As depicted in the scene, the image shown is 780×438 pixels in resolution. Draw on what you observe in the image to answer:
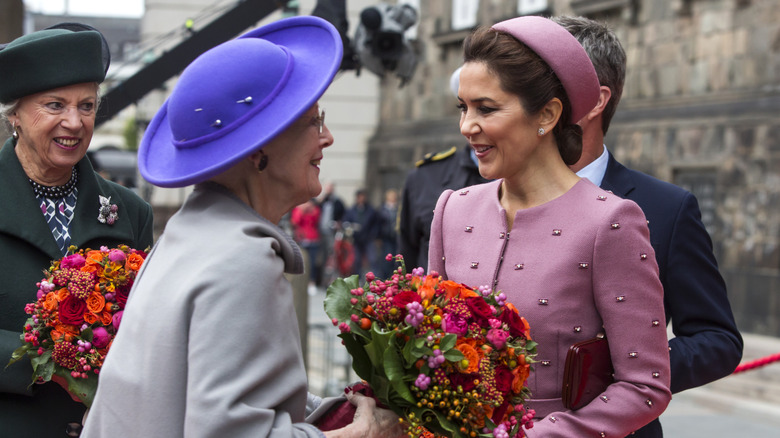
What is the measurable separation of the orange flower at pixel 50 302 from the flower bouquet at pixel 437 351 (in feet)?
2.97

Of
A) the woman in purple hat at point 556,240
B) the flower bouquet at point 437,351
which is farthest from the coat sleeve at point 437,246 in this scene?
the flower bouquet at point 437,351

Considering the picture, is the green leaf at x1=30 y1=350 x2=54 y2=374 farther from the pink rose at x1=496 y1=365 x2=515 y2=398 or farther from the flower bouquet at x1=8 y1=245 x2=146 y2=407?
the pink rose at x1=496 y1=365 x2=515 y2=398

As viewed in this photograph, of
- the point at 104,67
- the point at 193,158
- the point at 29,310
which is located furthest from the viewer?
the point at 104,67

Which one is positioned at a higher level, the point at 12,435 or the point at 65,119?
the point at 65,119

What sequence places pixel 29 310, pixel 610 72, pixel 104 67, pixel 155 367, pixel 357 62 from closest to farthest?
1. pixel 155 367
2. pixel 29 310
3. pixel 610 72
4. pixel 104 67
5. pixel 357 62

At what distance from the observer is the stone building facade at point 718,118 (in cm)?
1116

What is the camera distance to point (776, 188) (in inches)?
434

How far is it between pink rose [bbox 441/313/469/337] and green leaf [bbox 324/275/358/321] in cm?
21

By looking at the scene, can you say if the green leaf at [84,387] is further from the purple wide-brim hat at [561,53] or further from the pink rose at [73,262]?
the purple wide-brim hat at [561,53]

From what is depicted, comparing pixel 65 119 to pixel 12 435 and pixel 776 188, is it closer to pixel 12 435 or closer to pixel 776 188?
pixel 12 435

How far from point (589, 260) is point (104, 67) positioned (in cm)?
181

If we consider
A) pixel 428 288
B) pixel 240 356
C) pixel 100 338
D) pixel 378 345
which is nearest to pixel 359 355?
pixel 378 345

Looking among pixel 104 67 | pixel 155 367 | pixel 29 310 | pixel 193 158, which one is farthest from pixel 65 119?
pixel 155 367

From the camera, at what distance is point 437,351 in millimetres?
2074
